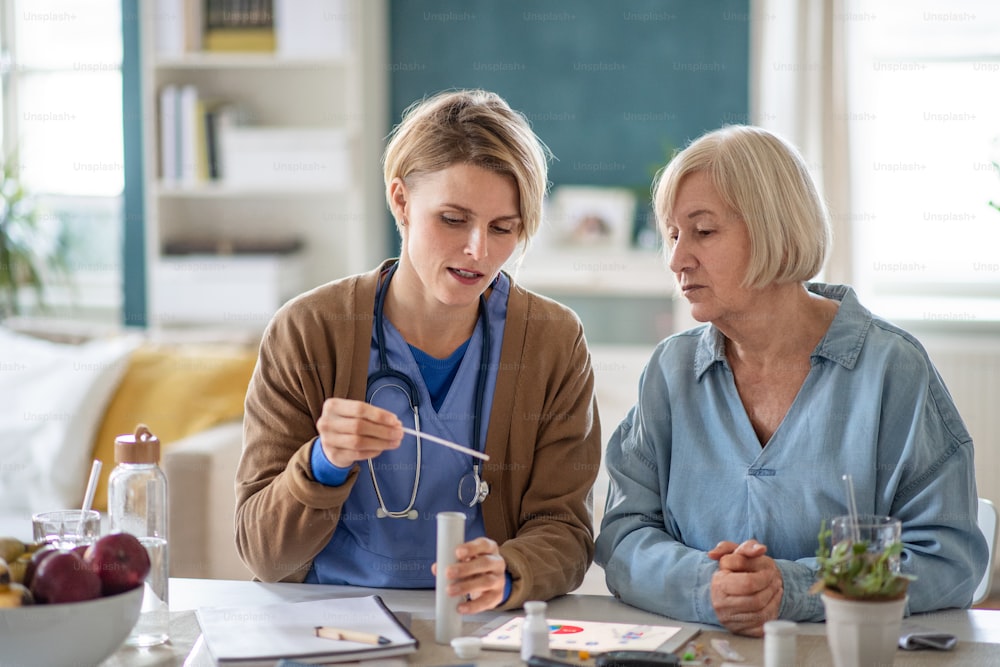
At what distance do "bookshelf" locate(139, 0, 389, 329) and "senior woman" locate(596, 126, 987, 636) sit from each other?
256 cm

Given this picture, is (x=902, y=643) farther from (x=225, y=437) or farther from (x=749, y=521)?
(x=225, y=437)

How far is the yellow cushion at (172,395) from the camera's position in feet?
11.0

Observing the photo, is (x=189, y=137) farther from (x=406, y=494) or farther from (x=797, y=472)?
(x=797, y=472)

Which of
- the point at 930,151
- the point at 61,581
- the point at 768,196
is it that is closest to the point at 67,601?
the point at 61,581

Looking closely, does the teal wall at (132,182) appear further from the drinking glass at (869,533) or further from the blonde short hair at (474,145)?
the drinking glass at (869,533)

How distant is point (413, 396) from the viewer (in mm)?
1828

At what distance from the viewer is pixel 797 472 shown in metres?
1.69

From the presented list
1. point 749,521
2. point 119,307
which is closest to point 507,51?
point 119,307

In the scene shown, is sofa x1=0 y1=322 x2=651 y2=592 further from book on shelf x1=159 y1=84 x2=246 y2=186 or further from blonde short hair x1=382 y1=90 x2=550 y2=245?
blonde short hair x1=382 y1=90 x2=550 y2=245

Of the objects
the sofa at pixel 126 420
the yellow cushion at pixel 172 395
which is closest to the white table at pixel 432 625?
the sofa at pixel 126 420

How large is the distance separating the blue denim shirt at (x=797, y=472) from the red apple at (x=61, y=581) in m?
0.77

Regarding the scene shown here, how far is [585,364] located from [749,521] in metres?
0.39

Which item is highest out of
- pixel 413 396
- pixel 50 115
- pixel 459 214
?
pixel 50 115

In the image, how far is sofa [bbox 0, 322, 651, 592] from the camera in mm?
3105
